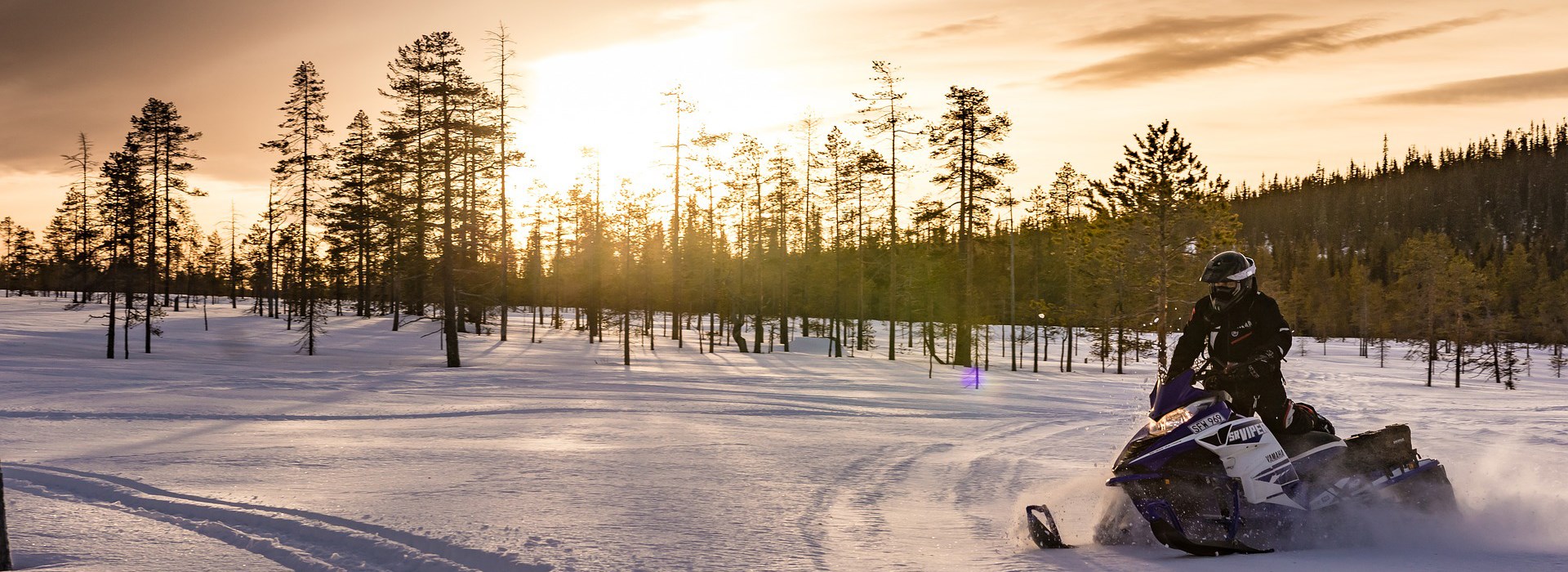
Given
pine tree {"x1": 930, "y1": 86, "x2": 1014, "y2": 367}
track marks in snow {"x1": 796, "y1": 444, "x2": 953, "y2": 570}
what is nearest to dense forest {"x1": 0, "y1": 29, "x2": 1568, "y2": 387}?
pine tree {"x1": 930, "y1": 86, "x2": 1014, "y2": 367}

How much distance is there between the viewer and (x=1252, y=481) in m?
5.55

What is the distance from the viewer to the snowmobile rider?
588cm

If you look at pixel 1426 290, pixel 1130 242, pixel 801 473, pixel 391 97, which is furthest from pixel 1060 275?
pixel 801 473

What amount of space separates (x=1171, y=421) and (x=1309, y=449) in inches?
55.3

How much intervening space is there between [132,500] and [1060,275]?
83496 millimetres

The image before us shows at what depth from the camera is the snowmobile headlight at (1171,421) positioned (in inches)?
212

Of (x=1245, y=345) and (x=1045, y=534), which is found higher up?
(x=1245, y=345)

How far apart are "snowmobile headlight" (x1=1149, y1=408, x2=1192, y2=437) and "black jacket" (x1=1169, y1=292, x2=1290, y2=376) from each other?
0.72 m

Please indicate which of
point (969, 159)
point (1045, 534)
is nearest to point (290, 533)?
point (1045, 534)

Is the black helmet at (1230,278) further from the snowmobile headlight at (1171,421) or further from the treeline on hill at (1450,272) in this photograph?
the treeline on hill at (1450,272)

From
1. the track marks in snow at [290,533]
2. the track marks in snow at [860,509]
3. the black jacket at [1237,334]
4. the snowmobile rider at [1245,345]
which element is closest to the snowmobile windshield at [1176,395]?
the snowmobile rider at [1245,345]

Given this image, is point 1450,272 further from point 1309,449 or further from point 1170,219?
point 1309,449

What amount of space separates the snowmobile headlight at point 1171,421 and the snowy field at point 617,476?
82 cm

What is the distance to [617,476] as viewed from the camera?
921cm
